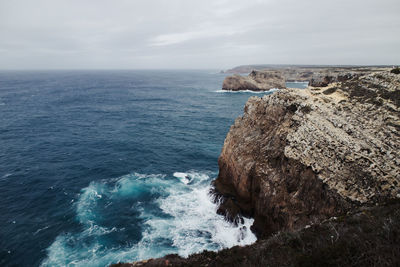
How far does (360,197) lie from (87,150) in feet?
148

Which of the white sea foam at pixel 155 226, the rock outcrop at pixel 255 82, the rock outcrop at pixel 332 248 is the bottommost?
the white sea foam at pixel 155 226

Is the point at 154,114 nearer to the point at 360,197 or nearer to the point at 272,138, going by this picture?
the point at 272,138

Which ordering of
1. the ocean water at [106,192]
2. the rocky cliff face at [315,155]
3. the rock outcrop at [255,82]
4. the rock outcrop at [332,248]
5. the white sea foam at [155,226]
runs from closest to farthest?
the rock outcrop at [332,248] < the rocky cliff face at [315,155] < the white sea foam at [155,226] < the ocean water at [106,192] < the rock outcrop at [255,82]

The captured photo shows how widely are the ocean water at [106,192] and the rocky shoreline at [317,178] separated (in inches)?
218

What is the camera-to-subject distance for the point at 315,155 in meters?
20.5

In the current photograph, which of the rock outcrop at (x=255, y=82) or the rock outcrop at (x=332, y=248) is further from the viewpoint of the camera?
the rock outcrop at (x=255, y=82)

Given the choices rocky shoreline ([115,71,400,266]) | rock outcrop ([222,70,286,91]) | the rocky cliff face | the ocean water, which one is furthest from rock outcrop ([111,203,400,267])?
rock outcrop ([222,70,286,91])

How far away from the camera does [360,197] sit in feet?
56.3

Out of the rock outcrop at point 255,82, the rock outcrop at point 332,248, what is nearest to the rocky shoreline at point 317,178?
the rock outcrop at point 332,248

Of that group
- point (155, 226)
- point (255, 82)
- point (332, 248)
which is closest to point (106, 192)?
point (155, 226)

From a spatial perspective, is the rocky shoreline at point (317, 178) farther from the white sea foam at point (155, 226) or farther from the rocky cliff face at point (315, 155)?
the white sea foam at point (155, 226)

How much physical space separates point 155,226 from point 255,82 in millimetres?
124949

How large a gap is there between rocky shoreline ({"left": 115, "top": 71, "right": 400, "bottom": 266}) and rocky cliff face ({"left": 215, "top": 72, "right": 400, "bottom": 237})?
8 cm

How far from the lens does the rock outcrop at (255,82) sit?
434 ft
